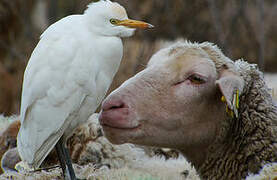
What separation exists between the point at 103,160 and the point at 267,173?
146 centimetres

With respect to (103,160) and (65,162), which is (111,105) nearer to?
(65,162)

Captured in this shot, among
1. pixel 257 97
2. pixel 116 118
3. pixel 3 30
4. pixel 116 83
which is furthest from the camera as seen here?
pixel 3 30

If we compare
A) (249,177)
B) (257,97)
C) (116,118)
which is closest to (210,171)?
(249,177)

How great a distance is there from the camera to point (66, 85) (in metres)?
3.25

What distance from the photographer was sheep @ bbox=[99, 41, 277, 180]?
297 cm

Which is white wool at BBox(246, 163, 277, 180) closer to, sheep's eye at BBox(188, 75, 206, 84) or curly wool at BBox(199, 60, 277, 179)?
curly wool at BBox(199, 60, 277, 179)

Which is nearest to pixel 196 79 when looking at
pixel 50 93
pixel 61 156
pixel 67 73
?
pixel 67 73

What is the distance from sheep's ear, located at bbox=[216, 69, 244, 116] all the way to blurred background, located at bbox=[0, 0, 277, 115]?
20.1 ft

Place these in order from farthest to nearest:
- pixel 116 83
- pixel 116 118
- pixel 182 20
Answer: pixel 182 20
pixel 116 83
pixel 116 118

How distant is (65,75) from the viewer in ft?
10.6

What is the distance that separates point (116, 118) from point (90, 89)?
1.58ft

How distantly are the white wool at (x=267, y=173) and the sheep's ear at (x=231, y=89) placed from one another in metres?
0.37

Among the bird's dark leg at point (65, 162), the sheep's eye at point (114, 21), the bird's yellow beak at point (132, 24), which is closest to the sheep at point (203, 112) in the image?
the bird's yellow beak at point (132, 24)

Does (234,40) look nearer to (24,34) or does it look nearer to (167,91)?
(24,34)
